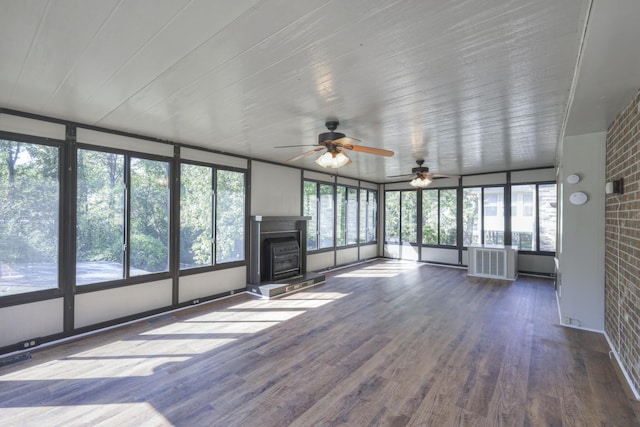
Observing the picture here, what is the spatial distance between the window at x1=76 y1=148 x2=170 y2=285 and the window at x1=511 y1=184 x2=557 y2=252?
26.3 ft

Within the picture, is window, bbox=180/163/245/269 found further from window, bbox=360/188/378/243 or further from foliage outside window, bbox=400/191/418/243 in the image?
foliage outside window, bbox=400/191/418/243

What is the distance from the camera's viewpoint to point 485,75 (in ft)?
7.94

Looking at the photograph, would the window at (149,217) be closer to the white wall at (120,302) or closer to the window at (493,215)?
the white wall at (120,302)

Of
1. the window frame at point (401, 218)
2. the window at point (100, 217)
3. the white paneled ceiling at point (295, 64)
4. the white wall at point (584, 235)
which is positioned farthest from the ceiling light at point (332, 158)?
the window frame at point (401, 218)

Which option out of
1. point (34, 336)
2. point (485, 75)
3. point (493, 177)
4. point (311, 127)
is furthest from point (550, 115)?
point (34, 336)

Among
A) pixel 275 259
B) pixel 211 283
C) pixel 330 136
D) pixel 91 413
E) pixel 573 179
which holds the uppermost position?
pixel 330 136

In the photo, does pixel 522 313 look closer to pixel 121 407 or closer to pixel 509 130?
pixel 509 130

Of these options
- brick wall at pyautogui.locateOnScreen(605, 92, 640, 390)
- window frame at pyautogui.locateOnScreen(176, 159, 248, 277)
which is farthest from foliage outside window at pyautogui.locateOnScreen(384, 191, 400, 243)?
Result: brick wall at pyautogui.locateOnScreen(605, 92, 640, 390)

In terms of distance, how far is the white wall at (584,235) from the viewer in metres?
3.78

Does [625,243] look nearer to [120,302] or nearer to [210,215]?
[210,215]

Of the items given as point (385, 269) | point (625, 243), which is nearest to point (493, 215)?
point (385, 269)

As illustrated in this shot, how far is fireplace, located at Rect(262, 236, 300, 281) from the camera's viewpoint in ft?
19.5

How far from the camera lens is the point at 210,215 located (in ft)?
17.5

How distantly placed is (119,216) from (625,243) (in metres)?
5.95
